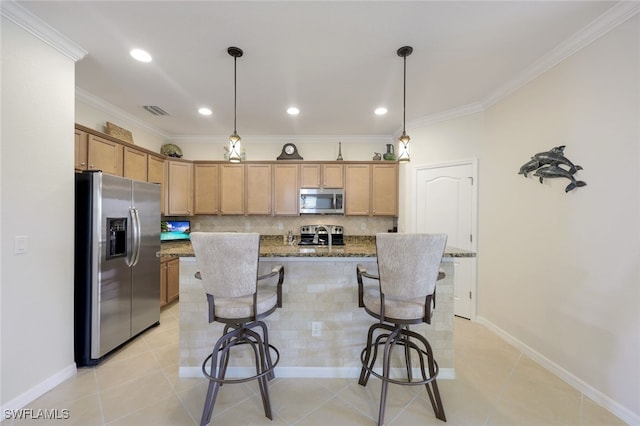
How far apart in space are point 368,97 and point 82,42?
2716 mm

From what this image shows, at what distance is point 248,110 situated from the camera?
3379 mm

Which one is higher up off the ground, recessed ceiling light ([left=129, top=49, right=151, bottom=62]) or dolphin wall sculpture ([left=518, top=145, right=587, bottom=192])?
recessed ceiling light ([left=129, top=49, right=151, bottom=62])

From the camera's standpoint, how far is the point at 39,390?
1829 mm

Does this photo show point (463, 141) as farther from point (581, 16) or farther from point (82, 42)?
point (82, 42)

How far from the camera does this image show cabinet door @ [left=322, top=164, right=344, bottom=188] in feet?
14.1

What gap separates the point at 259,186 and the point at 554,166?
377cm

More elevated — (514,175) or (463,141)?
(463,141)

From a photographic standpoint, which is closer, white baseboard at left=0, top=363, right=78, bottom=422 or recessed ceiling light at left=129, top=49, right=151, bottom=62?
white baseboard at left=0, top=363, right=78, bottom=422

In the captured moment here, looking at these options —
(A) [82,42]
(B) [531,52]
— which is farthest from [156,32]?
(B) [531,52]

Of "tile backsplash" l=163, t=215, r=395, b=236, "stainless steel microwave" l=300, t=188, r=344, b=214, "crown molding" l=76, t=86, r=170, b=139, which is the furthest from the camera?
"tile backsplash" l=163, t=215, r=395, b=236

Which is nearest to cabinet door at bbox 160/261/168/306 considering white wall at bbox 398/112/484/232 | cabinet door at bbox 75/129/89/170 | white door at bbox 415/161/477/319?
cabinet door at bbox 75/129/89/170

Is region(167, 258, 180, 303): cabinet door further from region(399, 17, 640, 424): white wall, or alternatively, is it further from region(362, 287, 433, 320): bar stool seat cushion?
region(399, 17, 640, 424): white wall

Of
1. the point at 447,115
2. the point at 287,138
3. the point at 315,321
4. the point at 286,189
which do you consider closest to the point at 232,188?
the point at 286,189

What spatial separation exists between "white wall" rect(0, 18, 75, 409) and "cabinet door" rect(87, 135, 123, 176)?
2.27 feet
